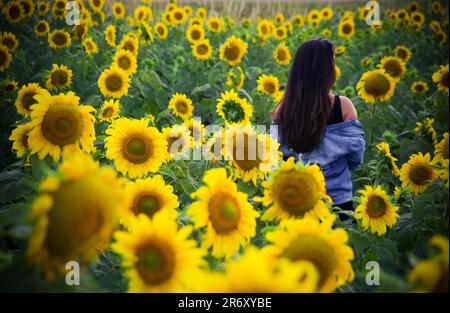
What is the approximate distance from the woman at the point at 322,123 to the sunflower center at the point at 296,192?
1.04m

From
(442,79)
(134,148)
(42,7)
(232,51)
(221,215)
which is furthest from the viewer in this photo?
(42,7)

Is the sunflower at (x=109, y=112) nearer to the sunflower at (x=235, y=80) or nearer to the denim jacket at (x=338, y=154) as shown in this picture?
the denim jacket at (x=338, y=154)

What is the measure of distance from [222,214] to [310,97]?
134 cm

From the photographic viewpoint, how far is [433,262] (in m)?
0.67

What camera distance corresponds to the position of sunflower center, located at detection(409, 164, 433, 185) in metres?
1.96

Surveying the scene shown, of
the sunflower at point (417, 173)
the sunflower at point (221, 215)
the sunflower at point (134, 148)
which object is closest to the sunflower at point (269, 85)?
the sunflower at point (417, 173)

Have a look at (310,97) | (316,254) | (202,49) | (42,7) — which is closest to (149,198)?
(316,254)

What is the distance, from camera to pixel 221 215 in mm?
1071

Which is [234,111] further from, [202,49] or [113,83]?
[202,49]

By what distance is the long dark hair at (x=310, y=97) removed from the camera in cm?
224

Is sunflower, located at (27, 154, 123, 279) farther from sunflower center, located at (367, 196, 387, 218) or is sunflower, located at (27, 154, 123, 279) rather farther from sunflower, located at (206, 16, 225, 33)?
sunflower, located at (206, 16, 225, 33)

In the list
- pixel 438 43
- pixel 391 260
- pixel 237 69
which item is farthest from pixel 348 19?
pixel 391 260

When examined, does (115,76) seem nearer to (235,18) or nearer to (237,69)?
(237,69)

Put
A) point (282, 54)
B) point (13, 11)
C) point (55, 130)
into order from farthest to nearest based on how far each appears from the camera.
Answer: point (282, 54) < point (13, 11) < point (55, 130)
